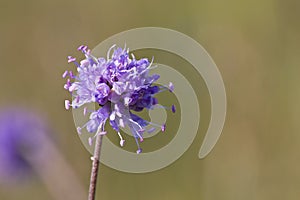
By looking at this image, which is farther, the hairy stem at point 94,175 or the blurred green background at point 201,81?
the blurred green background at point 201,81

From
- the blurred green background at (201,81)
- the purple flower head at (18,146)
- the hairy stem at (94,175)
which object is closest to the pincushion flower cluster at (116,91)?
the hairy stem at (94,175)

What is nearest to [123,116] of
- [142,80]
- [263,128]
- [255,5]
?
[142,80]

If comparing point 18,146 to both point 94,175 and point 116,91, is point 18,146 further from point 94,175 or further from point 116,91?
point 94,175

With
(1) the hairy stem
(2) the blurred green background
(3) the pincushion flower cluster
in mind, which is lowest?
(1) the hairy stem

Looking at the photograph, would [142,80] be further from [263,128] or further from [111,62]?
[263,128]

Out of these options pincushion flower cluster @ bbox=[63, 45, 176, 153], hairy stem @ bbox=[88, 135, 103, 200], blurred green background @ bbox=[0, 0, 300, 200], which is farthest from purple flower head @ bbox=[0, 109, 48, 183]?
hairy stem @ bbox=[88, 135, 103, 200]

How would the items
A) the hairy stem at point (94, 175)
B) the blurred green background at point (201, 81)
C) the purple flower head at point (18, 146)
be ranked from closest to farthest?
1. the hairy stem at point (94, 175)
2. the purple flower head at point (18, 146)
3. the blurred green background at point (201, 81)

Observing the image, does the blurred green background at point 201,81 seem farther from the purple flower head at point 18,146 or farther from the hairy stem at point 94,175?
the hairy stem at point 94,175

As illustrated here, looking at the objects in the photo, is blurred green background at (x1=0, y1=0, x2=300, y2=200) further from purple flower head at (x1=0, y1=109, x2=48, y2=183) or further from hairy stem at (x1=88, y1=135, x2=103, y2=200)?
hairy stem at (x1=88, y1=135, x2=103, y2=200)

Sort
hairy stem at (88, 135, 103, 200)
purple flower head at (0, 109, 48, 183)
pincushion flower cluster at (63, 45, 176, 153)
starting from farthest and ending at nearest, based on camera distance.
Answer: purple flower head at (0, 109, 48, 183), pincushion flower cluster at (63, 45, 176, 153), hairy stem at (88, 135, 103, 200)
